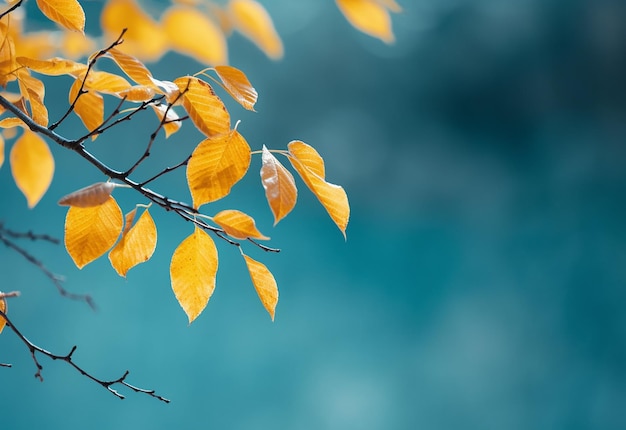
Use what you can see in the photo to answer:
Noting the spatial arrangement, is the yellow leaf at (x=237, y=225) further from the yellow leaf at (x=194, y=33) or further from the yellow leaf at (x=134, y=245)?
the yellow leaf at (x=194, y=33)

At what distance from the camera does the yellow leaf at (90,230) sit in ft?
0.96

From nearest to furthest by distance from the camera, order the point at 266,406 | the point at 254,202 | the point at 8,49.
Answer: the point at 8,49, the point at 266,406, the point at 254,202

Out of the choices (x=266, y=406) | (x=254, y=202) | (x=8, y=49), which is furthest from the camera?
(x=254, y=202)

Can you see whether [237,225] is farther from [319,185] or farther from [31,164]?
[31,164]

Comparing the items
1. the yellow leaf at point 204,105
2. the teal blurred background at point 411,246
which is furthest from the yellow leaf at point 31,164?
the teal blurred background at point 411,246

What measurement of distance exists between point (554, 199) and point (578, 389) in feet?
2.92

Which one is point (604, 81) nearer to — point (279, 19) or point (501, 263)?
point (501, 263)

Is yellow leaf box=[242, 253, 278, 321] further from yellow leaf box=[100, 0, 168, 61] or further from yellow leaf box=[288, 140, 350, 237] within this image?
yellow leaf box=[100, 0, 168, 61]

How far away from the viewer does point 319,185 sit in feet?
0.93

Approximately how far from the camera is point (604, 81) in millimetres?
2814

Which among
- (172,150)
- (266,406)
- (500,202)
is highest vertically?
(500,202)

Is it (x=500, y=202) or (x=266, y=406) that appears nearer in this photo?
(x=266, y=406)

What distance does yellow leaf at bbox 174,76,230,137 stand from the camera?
28 cm

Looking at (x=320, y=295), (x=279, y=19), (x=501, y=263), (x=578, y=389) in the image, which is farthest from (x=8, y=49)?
(x=578, y=389)
